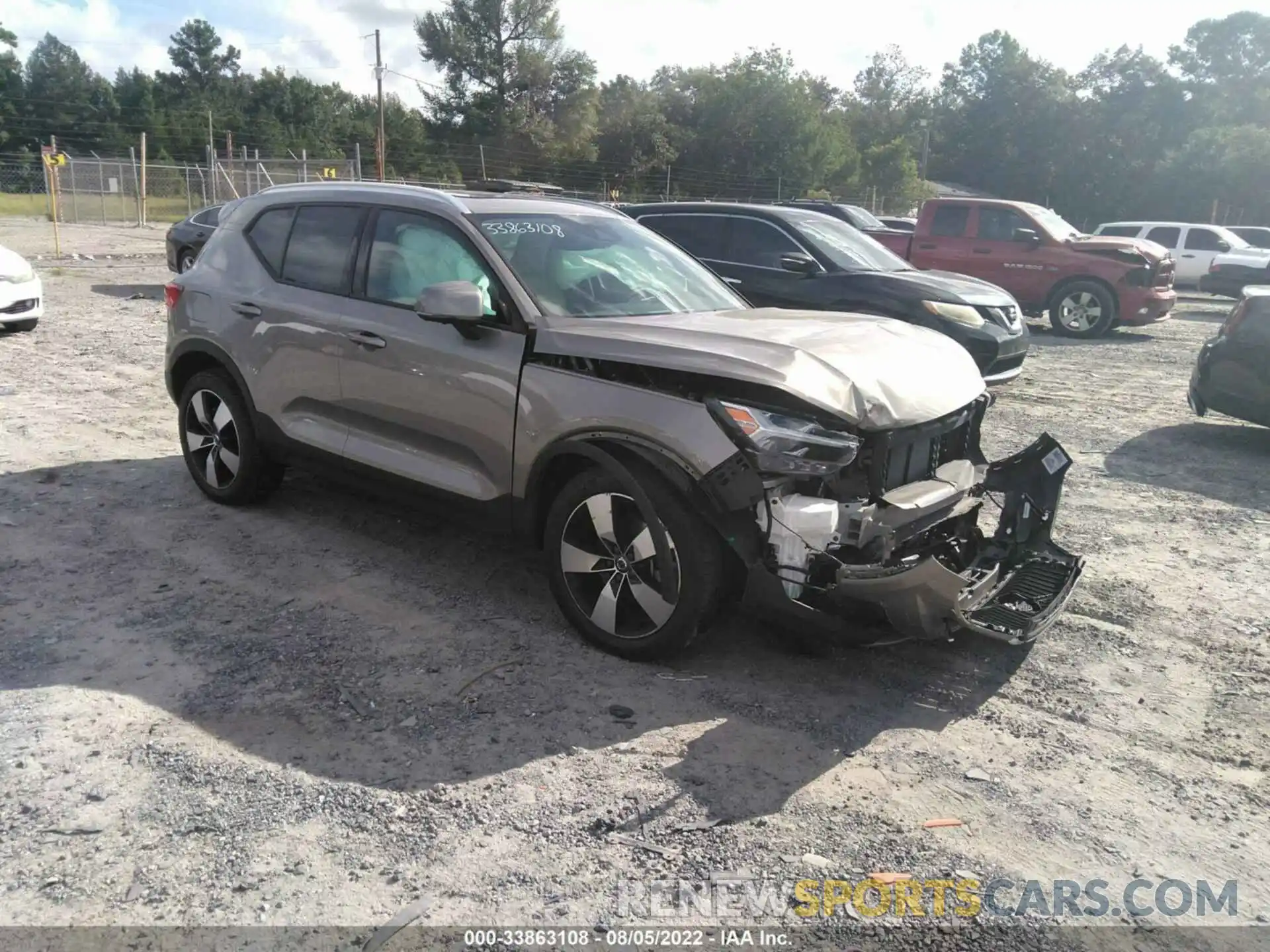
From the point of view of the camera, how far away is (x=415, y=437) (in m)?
4.60

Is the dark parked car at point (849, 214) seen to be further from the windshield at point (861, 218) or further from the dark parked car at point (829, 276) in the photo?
the dark parked car at point (829, 276)

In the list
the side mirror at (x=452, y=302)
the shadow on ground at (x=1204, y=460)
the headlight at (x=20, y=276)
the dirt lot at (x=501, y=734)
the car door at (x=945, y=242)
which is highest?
the car door at (x=945, y=242)

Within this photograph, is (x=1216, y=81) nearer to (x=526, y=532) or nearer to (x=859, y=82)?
(x=859, y=82)

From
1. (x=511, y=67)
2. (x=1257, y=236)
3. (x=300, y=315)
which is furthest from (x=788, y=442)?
(x=511, y=67)

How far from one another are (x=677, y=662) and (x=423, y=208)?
2.42 metres

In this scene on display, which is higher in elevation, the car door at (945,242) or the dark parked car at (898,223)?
the dark parked car at (898,223)

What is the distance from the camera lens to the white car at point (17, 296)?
1071 centimetres

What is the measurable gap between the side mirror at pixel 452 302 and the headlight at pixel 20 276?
8.88 m

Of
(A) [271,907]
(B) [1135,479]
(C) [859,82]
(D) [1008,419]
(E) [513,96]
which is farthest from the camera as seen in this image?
(C) [859,82]

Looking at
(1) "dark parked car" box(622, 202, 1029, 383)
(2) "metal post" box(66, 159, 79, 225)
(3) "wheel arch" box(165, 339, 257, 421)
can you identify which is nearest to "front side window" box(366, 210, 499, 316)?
(3) "wheel arch" box(165, 339, 257, 421)

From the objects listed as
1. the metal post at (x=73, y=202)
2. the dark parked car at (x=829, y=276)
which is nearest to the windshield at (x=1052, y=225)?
the dark parked car at (x=829, y=276)

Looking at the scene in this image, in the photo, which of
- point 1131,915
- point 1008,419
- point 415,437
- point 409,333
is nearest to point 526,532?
point 415,437

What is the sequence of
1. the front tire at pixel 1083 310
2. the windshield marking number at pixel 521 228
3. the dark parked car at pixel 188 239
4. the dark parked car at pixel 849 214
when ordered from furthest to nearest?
the dark parked car at pixel 849 214, the front tire at pixel 1083 310, the dark parked car at pixel 188 239, the windshield marking number at pixel 521 228

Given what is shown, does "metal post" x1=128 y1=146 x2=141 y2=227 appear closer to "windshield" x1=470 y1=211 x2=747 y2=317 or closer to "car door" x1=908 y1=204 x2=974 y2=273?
"car door" x1=908 y1=204 x2=974 y2=273
